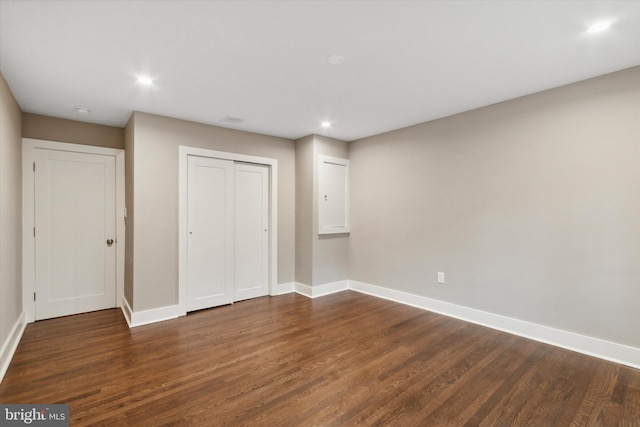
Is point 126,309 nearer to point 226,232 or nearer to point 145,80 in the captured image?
point 226,232

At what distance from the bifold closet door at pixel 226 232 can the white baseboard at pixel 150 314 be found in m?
0.19

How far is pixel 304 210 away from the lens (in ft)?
15.8

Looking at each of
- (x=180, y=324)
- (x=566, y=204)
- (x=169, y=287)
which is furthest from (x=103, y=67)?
(x=566, y=204)

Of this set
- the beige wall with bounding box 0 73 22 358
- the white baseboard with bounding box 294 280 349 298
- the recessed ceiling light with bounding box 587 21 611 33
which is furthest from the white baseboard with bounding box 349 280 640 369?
the beige wall with bounding box 0 73 22 358

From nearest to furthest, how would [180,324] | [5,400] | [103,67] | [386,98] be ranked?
[5,400] → [103,67] → [386,98] → [180,324]

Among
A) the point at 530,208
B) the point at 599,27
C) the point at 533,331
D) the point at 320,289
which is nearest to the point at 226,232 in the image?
the point at 320,289

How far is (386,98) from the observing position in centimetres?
321

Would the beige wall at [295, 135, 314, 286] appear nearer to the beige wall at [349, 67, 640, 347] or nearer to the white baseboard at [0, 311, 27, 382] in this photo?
the beige wall at [349, 67, 640, 347]

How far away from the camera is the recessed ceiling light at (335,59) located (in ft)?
7.70

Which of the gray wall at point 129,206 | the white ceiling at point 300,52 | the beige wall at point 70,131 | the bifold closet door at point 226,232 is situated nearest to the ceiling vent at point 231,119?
the white ceiling at point 300,52

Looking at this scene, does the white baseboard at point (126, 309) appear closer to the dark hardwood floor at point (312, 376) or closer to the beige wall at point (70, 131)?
the dark hardwood floor at point (312, 376)

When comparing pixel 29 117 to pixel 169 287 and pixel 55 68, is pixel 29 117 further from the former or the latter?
pixel 169 287

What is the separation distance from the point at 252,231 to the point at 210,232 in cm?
65

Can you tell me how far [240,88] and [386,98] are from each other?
148cm
